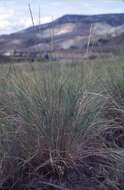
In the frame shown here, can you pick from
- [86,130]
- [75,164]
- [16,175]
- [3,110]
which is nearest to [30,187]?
[16,175]

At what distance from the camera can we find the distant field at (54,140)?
360 centimetres

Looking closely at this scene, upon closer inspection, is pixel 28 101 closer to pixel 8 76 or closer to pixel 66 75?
pixel 66 75

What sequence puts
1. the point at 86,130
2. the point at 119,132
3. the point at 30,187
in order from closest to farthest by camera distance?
the point at 30,187 < the point at 86,130 < the point at 119,132

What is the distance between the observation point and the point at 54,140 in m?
3.73

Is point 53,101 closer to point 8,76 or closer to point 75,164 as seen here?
point 75,164

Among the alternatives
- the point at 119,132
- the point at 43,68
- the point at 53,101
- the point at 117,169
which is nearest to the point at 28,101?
the point at 53,101

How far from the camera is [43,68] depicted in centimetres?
430

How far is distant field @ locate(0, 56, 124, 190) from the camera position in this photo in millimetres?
3602

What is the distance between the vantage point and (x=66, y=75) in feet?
14.4

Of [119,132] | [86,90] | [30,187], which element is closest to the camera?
[30,187]

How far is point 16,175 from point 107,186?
68cm

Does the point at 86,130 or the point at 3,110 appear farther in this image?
the point at 3,110

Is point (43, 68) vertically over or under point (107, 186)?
over

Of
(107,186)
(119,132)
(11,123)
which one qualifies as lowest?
(119,132)
